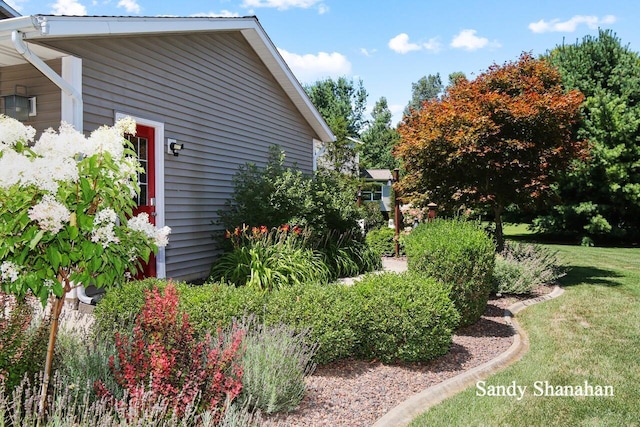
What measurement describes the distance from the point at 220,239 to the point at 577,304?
582cm

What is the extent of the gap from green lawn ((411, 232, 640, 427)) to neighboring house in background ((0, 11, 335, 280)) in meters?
5.04

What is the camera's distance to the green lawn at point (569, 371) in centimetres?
358

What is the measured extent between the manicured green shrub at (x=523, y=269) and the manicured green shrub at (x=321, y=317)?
4335 mm

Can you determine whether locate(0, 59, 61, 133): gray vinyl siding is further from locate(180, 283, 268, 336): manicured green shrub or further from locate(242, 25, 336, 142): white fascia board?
locate(242, 25, 336, 142): white fascia board

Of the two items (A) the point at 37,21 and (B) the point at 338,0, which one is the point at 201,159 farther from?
(B) the point at 338,0

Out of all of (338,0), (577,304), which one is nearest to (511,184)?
(577,304)

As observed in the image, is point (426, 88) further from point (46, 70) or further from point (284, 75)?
point (46, 70)

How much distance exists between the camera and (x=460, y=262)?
5609mm

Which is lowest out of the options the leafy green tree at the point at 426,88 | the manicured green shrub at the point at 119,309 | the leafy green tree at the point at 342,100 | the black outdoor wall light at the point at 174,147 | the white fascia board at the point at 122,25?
the manicured green shrub at the point at 119,309

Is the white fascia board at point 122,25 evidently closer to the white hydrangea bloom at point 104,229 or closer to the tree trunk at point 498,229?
the white hydrangea bloom at point 104,229

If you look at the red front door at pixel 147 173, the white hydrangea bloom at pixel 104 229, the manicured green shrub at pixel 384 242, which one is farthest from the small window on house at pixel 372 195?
the white hydrangea bloom at pixel 104 229

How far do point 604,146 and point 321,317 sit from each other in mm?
17047

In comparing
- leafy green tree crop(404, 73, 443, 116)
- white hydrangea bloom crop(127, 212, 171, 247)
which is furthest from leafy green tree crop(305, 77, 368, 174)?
white hydrangea bloom crop(127, 212, 171, 247)

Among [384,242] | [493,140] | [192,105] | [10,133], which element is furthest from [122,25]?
[384,242]
